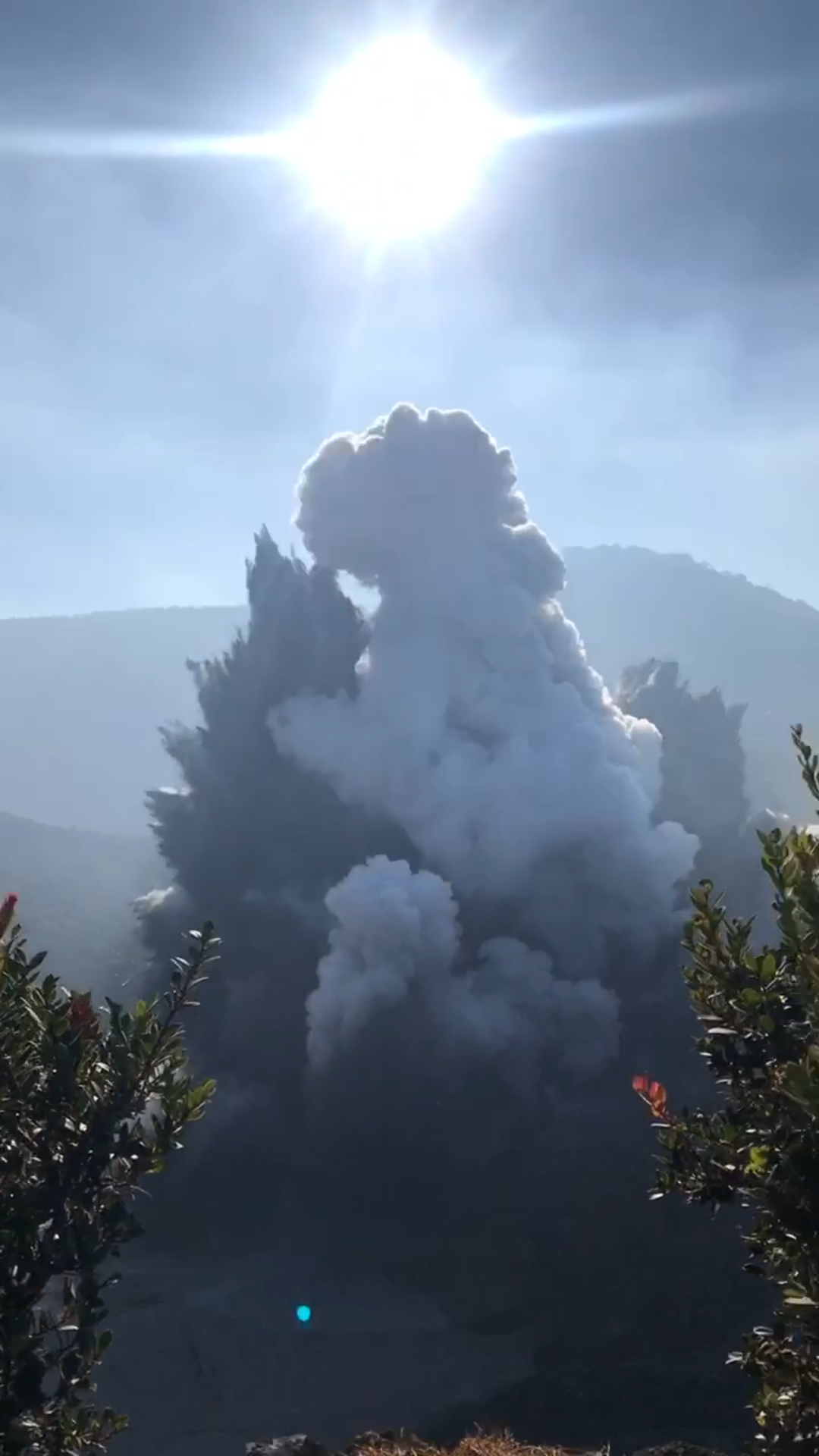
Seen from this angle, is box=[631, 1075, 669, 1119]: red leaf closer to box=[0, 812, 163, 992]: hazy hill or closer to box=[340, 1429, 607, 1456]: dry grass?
box=[340, 1429, 607, 1456]: dry grass

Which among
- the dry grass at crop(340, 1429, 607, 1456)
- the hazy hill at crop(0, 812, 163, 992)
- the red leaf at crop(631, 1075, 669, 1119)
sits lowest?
the dry grass at crop(340, 1429, 607, 1456)

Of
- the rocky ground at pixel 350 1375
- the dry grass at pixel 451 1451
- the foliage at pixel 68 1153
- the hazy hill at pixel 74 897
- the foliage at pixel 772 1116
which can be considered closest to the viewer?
the foliage at pixel 772 1116

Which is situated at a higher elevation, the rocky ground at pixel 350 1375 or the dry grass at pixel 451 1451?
the rocky ground at pixel 350 1375

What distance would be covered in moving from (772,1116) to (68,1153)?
4548 millimetres

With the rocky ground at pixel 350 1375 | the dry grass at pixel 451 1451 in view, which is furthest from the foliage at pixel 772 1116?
the rocky ground at pixel 350 1375

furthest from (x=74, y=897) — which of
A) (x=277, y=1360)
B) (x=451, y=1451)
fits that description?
(x=451, y=1451)

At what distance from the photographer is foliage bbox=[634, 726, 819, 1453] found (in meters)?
5.89

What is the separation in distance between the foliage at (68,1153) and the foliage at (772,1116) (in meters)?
3.35

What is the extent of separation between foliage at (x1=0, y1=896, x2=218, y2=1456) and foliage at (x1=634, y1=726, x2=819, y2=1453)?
3.35m

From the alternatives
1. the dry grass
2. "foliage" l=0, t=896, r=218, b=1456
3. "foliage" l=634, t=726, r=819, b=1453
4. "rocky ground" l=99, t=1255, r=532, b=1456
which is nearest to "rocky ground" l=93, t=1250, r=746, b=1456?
"rocky ground" l=99, t=1255, r=532, b=1456

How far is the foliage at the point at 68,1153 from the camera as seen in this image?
730 cm

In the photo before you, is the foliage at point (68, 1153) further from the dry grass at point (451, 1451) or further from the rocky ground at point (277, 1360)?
the rocky ground at point (277, 1360)

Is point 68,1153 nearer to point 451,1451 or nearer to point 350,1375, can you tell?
point 451,1451

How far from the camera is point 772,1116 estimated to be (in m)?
7.10
